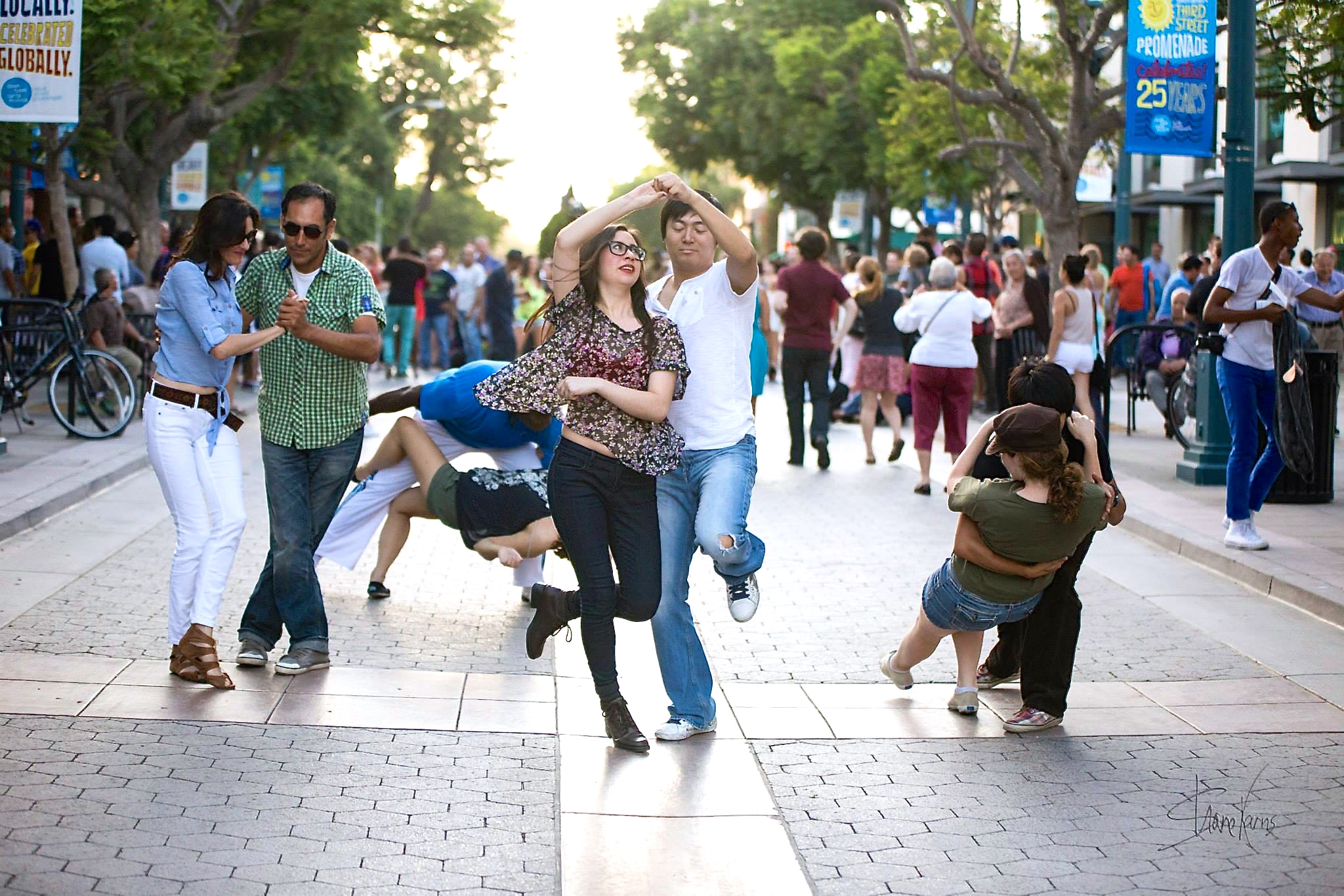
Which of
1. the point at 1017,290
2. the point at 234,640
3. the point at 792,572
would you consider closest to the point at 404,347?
the point at 1017,290

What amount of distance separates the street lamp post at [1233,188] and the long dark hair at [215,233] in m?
8.10

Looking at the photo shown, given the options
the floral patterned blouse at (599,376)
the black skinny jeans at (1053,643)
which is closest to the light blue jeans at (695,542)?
the floral patterned blouse at (599,376)

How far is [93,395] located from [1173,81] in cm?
944

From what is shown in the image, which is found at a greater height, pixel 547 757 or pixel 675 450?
pixel 675 450

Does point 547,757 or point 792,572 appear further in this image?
point 792,572

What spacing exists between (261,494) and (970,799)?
7679mm

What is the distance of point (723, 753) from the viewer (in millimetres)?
5684

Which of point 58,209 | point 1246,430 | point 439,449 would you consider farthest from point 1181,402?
point 58,209

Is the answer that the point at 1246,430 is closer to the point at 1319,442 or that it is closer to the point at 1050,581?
the point at 1319,442

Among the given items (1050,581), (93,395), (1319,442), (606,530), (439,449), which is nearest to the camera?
(606,530)

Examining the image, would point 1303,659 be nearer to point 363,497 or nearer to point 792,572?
point 792,572

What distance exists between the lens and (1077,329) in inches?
537

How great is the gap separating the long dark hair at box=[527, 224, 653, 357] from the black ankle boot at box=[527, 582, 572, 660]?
3.07 feet

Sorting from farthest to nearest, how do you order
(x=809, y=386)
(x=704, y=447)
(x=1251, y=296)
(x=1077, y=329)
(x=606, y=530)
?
(x=809, y=386)
(x=1077, y=329)
(x=1251, y=296)
(x=704, y=447)
(x=606, y=530)
